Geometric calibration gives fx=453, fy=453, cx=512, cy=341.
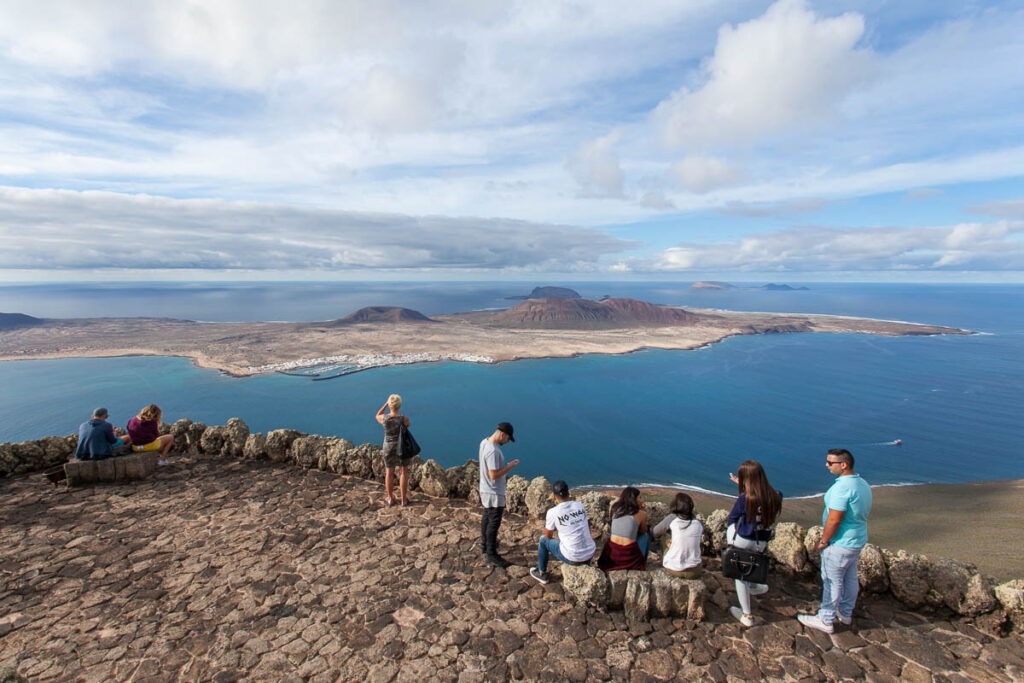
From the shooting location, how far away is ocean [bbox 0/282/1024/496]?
4803cm

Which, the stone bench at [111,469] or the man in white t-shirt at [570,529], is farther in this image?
the stone bench at [111,469]

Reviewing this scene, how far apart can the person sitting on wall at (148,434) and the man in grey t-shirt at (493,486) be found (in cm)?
743

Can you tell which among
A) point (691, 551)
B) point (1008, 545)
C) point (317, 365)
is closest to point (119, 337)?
point (317, 365)

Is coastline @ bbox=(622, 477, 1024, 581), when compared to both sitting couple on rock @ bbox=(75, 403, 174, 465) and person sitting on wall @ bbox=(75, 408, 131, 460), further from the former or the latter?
person sitting on wall @ bbox=(75, 408, 131, 460)

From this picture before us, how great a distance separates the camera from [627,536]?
539cm

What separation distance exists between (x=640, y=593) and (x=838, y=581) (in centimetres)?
211

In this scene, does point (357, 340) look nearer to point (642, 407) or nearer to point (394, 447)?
point (642, 407)

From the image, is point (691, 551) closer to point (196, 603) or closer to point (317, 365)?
point (196, 603)

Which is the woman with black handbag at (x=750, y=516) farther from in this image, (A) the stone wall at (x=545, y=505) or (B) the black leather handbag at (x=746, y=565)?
(A) the stone wall at (x=545, y=505)

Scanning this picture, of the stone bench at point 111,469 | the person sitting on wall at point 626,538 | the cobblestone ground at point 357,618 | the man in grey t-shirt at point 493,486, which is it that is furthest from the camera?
the stone bench at point 111,469

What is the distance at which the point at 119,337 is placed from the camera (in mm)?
113500

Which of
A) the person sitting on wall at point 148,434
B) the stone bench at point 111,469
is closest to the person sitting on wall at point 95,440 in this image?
the stone bench at point 111,469

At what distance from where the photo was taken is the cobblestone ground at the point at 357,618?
4.61 metres

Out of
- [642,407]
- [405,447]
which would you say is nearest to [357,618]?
[405,447]
